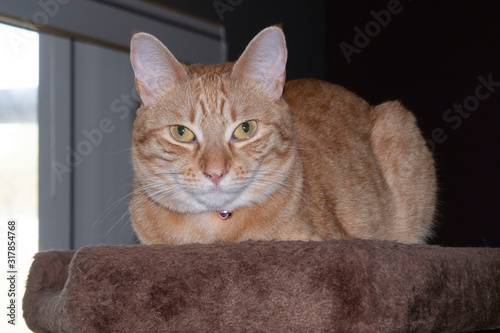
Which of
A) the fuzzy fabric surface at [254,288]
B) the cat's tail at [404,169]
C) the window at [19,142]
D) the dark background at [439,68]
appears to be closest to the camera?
the fuzzy fabric surface at [254,288]

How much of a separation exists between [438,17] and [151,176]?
295cm

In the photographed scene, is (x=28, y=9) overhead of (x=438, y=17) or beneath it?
beneath

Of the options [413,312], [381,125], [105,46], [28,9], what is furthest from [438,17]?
[413,312]

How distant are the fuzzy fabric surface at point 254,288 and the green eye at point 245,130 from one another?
435 millimetres

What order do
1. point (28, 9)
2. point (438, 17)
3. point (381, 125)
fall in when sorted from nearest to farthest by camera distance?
1. point (381, 125)
2. point (28, 9)
3. point (438, 17)

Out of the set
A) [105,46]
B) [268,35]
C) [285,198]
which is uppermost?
[105,46]

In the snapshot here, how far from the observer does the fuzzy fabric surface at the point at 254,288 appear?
1110 millimetres

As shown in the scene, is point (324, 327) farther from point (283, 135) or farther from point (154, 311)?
point (283, 135)

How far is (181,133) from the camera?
1.60m

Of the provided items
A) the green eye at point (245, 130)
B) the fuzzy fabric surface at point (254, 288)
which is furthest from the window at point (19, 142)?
the fuzzy fabric surface at point (254, 288)

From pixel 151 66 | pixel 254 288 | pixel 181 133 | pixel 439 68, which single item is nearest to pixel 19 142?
pixel 151 66

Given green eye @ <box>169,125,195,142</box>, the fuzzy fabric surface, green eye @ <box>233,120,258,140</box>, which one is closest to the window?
green eye @ <box>169,125,195,142</box>

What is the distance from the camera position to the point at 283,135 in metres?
1.70

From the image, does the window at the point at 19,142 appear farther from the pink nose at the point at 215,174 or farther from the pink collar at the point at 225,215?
the pink nose at the point at 215,174
